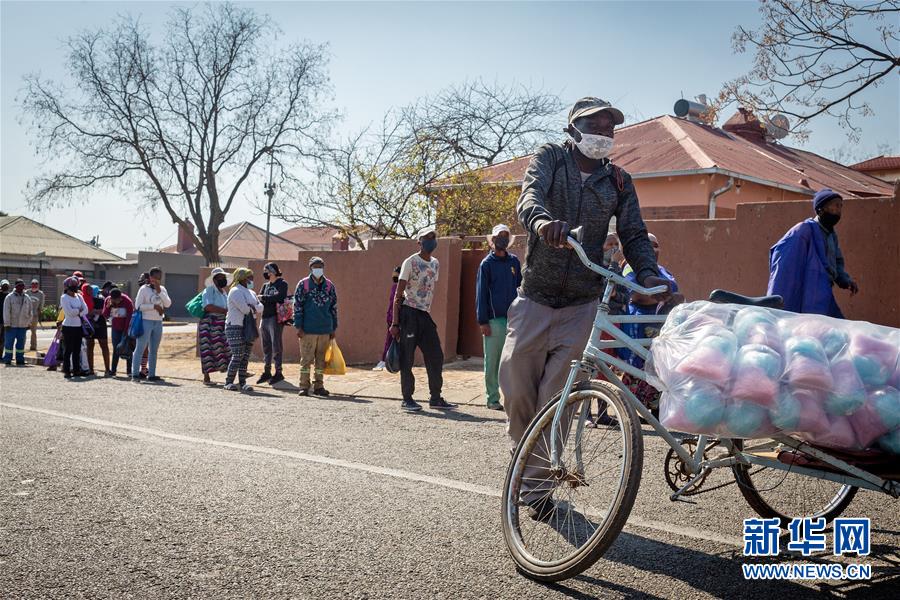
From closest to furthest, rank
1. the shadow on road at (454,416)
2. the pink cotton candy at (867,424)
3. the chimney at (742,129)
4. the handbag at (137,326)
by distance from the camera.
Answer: the pink cotton candy at (867,424), the shadow on road at (454,416), the handbag at (137,326), the chimney at (742,129)

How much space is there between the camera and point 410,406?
10.1 metres

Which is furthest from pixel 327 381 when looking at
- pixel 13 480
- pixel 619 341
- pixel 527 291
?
pixel 619 341

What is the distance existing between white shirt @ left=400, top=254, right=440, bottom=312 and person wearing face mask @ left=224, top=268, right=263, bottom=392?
3994mm

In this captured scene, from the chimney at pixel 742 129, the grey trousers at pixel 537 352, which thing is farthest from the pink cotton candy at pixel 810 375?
the chimney at pixel 742 129

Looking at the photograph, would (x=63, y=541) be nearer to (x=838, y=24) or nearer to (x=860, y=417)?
(x=860, y=417)

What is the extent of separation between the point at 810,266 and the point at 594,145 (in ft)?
10.1

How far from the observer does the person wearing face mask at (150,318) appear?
14.6m

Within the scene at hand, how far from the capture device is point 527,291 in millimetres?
4691

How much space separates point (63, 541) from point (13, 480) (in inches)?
67.0

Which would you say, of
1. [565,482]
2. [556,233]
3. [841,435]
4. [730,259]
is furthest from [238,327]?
[841,435]

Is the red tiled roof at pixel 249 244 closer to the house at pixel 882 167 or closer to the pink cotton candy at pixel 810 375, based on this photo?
the house at pixel 882 167

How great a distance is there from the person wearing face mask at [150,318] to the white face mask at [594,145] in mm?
11520

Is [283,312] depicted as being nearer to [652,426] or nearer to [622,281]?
[622,281]

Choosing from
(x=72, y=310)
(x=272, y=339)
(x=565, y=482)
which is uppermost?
(x=72, y=310)
